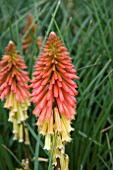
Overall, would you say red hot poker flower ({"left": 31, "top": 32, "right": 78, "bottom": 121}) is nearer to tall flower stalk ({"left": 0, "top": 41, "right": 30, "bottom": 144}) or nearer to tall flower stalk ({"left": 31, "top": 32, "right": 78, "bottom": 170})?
tall flower stalk ({"left": 31, "top": 32, "right": 78, "bottom": 170})

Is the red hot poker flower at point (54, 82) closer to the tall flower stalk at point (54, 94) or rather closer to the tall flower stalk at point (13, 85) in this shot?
the tall flower stalk at point (54, 94)

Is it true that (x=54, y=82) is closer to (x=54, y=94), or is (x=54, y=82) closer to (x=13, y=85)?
(x=54, y=94)

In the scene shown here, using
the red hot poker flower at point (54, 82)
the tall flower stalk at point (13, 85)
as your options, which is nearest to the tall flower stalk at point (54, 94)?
the red hot poker flower at point (54, 82)

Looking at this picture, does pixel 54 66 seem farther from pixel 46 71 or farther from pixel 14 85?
pixel 14 85

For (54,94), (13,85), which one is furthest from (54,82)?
(13,85)

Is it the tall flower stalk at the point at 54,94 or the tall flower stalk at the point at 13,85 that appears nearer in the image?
the tall flower stalk at the point at 54,94

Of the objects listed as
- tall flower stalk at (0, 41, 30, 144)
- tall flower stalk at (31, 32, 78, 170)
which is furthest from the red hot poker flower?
tall flower stalk at (0, 41, 30, 144)
